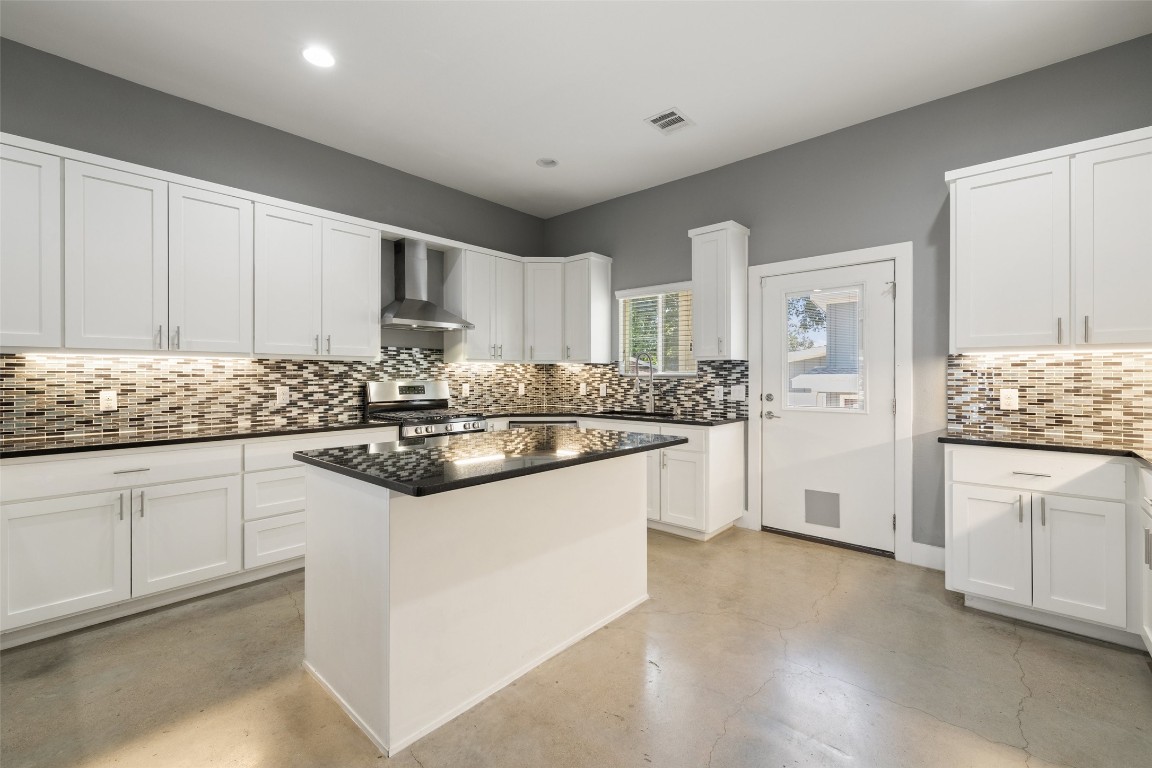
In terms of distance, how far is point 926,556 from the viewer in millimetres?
3379

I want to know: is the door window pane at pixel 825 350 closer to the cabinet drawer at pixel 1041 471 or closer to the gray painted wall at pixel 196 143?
the cabinet drawer at pixel 1041 471

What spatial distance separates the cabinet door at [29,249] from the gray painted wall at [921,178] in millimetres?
4168

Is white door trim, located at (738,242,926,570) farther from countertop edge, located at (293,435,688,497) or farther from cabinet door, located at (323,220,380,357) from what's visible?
cabinet door, located at (323,220,380,357)

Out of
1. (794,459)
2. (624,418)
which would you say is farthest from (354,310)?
(794,459)

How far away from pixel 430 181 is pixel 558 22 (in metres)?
2.46

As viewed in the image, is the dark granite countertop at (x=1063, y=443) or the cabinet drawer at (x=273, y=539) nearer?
the dark granite countertop at (x=1063, y=443)

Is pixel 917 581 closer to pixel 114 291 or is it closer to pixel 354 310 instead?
pixel 354 310

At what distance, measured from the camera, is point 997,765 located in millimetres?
1663

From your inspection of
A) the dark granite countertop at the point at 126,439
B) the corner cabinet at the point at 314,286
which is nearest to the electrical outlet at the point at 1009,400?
the dark granite countertop at the point at 126,439

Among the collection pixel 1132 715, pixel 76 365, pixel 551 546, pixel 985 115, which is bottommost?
pixel 1132 715

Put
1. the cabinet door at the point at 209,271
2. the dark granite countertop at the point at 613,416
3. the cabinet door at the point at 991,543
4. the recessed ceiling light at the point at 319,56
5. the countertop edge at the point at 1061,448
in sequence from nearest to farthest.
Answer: the countertop edge at the point at 1061,448, the cabinet door at the point at 991,543, the recessed ceiling light at the point at 319,56, the cabinet door at the point at 209,271, the dark granite countertop at the point at 613,416

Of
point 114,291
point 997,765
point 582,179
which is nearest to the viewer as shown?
point 997,765

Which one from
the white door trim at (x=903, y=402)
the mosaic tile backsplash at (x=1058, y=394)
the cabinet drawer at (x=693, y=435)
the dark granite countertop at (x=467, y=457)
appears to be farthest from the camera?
the cabinet drawer at (x=693, y=435)

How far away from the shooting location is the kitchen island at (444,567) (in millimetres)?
1739
